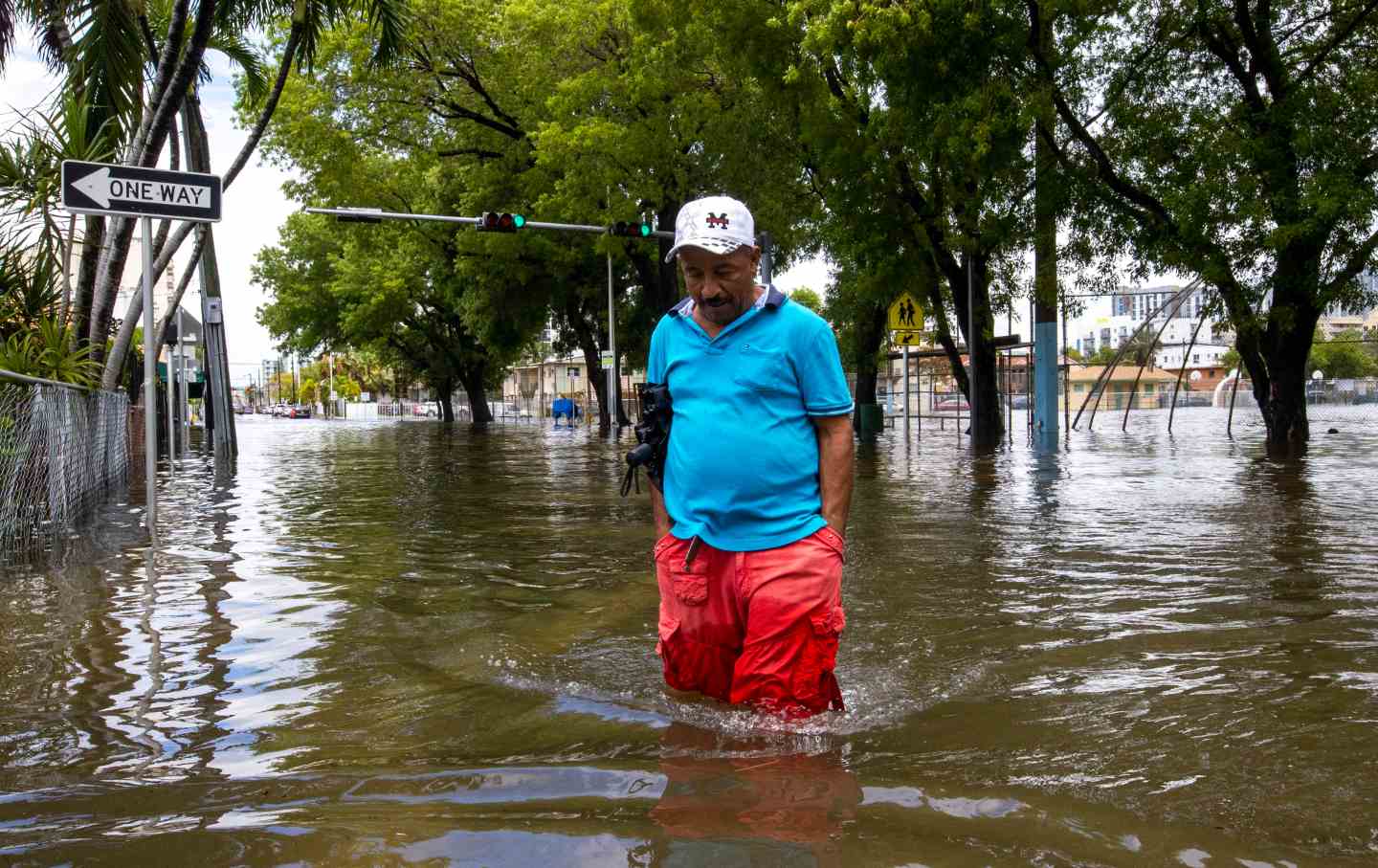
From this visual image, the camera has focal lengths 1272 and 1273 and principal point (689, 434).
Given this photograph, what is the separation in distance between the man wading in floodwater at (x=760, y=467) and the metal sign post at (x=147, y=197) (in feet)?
21.3

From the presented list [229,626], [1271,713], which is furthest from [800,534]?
[229,626]

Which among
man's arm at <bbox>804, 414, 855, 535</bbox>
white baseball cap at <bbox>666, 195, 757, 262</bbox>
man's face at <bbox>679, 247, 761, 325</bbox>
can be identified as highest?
white baseball cap at <bbox>666, 195, 757, 262</bbox>

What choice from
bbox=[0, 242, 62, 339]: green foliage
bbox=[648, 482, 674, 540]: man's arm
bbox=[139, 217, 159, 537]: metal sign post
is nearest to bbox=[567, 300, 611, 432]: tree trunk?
bbox=[0, 242, 62, 339]: green foliage

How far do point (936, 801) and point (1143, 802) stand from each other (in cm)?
52

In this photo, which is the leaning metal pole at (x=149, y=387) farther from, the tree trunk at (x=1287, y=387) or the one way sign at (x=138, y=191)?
the tree trunk at (x=1287, y=387)

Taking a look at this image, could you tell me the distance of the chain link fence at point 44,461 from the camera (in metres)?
8.66

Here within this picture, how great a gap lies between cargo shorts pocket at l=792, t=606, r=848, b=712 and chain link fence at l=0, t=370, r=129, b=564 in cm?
642

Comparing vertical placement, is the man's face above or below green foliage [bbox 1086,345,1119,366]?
below

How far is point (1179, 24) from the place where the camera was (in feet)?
60.5

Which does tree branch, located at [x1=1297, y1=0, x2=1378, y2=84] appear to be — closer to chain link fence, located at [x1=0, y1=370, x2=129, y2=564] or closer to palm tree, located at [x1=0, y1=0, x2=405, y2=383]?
palm tree, located at [x1=0, y1=0, x2=405, y2=383]

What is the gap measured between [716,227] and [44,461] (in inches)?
311

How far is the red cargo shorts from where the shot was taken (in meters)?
3.56

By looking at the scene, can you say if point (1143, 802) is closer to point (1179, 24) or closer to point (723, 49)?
point (1179, 24)

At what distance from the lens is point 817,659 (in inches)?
142
